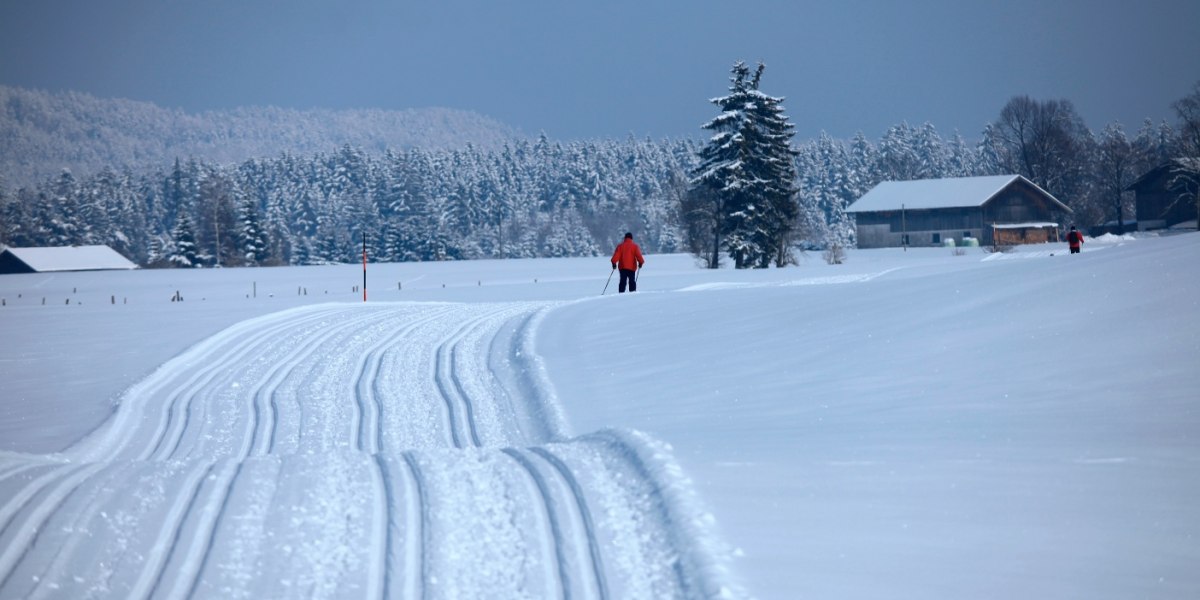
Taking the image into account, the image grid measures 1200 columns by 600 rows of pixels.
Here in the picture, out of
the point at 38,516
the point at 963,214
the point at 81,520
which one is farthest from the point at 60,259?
the point at 81,520

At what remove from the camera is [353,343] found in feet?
60.6

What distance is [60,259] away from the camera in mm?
88688

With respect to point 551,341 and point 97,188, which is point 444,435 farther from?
point 97,188

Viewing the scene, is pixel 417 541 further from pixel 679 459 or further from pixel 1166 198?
pixel 1166 198

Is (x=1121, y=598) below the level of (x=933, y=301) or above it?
below

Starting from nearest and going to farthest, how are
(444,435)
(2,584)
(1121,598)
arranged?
(1121,598) < (2,584) < (444,435)

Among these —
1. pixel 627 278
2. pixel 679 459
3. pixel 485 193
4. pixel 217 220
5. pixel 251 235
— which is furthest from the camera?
pixel 485 193

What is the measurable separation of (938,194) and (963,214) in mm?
2940

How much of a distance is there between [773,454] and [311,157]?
150 metres

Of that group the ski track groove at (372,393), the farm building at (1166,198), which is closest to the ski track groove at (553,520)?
the ski track groove at (372,393)

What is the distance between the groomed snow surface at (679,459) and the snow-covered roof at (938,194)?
67.2m

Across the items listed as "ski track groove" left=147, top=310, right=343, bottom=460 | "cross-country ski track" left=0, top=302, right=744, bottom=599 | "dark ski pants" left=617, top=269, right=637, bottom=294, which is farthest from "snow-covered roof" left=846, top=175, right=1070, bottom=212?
"cross-country ski track" left=0, top=302, right=744, bottom=599

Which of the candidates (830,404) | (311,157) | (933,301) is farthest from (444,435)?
(311,157)

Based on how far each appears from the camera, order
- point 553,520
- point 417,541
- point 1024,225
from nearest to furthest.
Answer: point 417,541
point 553,520
point 1024,225
